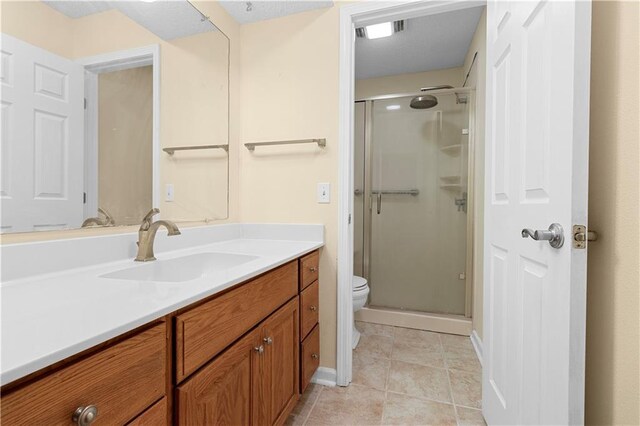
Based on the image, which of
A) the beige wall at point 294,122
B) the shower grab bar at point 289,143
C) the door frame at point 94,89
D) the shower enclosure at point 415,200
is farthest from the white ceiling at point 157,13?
the shower enclosure at point 415,200

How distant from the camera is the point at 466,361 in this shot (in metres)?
1.96

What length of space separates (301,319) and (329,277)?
358mm

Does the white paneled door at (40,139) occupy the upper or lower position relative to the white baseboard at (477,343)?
upper

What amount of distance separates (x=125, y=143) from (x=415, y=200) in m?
2.28

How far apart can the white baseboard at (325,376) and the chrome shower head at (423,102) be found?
222 cm

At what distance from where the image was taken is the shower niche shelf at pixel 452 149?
2.61 metres

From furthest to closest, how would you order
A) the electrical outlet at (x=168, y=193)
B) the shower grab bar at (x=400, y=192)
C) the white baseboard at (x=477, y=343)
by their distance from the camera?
the shower grab bar at (x=400, y=192) → the white baseboard at (x=477, y=343) → the electrical outlet at (x=168, y=193)

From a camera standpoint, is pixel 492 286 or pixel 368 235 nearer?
pixel 492 286

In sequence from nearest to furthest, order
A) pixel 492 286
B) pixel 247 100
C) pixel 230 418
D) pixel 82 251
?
pixel 230 418, pixel 82 251, pixel 492 286, pixel 247 100

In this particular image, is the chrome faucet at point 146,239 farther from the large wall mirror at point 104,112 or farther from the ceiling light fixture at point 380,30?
the ceiling light fixture at point 380,30

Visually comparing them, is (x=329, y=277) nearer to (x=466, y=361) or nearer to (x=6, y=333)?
(x=466, y=361)

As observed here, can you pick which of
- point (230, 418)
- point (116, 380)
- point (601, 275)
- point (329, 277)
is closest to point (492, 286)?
point (601, 275)

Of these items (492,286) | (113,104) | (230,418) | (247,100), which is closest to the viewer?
(230,418)

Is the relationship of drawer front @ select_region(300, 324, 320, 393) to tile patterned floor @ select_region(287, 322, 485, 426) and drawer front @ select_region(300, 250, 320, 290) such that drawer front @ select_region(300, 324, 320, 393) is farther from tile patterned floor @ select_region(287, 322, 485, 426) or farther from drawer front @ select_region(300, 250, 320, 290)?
drawer front @ select_region(300, 250, 320, 290)
